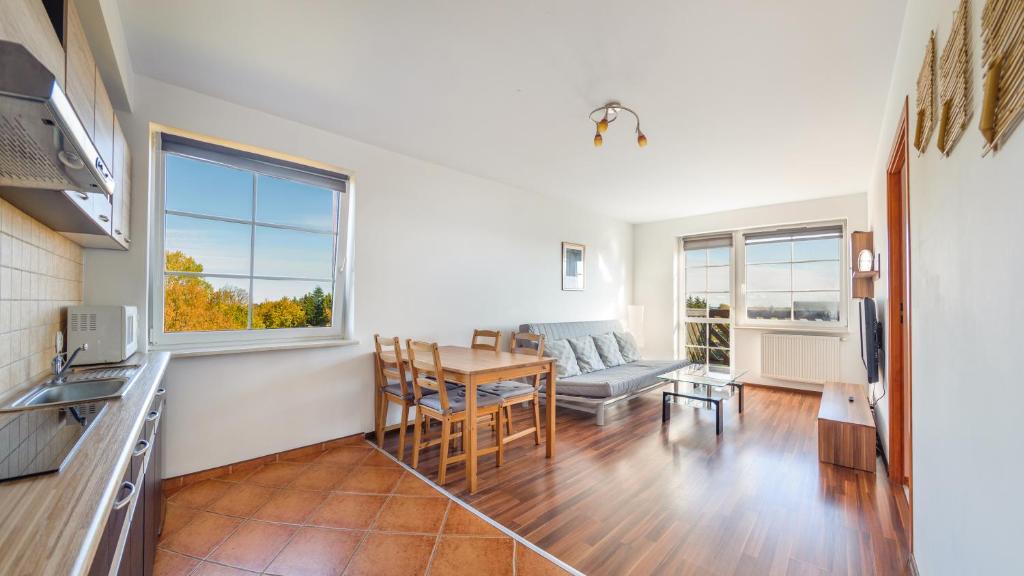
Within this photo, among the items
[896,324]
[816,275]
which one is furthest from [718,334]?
[896,324]

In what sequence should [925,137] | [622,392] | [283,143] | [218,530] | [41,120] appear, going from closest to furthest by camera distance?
[41,120], [925,137], [218,530], [283,143], [622,392]

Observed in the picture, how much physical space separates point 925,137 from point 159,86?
12.7ft

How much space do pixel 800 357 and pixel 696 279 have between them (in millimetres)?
1699

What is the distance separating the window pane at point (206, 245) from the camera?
2662 millimetres

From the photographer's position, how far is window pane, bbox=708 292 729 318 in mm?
5875

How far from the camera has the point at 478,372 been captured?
2514 millimetres

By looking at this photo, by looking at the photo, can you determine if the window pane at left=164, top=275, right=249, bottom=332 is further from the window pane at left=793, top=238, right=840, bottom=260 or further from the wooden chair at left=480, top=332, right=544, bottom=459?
the window pane at left=793, top=238, right=840, bottom=260

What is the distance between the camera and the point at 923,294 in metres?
1.56

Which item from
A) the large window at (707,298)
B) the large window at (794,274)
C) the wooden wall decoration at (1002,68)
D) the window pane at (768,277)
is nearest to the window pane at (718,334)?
the large window at (707,298)

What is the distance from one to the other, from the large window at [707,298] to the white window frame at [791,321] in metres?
0.11

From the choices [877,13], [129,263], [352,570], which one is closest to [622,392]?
[352,570]

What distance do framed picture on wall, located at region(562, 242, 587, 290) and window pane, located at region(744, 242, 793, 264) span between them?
2.30m

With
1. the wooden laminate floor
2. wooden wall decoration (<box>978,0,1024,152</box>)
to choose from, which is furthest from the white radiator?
wooden wall decoration (<box>978,0,1024,152</box>)

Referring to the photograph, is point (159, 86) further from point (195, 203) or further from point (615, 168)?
point (615, 168)
